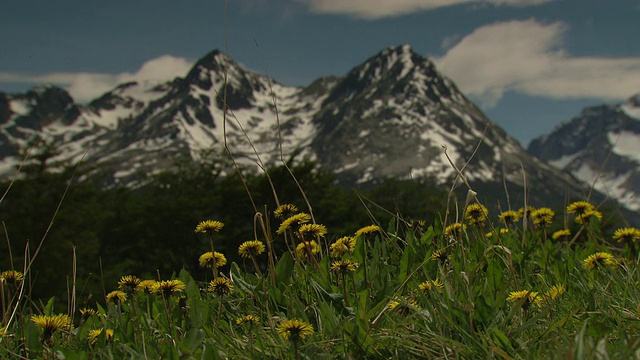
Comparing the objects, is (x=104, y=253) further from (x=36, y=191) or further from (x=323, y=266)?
(x=323, y=266)

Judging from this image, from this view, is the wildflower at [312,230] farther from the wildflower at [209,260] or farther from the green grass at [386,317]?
the wildflower at [209,260]

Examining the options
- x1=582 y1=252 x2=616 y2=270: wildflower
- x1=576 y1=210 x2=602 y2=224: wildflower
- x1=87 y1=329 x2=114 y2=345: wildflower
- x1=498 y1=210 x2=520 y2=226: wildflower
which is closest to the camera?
x1=87 y1=329 x2=114 y2=345: wildflower

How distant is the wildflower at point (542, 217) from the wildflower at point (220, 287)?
225 cm

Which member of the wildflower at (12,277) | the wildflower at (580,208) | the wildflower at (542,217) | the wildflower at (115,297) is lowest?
the wildflower at (115,297)

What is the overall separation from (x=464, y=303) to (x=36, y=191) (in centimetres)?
4379

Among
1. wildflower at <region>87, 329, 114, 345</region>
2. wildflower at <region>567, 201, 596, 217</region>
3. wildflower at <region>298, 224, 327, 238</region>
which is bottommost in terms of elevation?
wildflower at <region>87, 329, 114, 345</region>

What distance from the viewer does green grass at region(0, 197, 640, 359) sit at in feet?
6.59

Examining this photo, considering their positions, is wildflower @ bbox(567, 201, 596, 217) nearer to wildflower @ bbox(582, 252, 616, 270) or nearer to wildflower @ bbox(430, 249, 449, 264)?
wildflower @ bbox(582, 252, 616, 270)

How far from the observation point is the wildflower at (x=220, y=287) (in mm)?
2737

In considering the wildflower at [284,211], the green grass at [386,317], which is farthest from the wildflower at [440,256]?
the wildflower at [284,211]

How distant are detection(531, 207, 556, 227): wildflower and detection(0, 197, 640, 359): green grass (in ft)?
1.94

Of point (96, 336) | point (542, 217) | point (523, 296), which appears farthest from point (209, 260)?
point (542, 217)

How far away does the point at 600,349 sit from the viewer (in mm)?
1569

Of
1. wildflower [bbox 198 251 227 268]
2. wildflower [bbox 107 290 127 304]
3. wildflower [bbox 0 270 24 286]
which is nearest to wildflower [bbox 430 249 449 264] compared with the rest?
wildflower [bbox 198 251 227 268]
